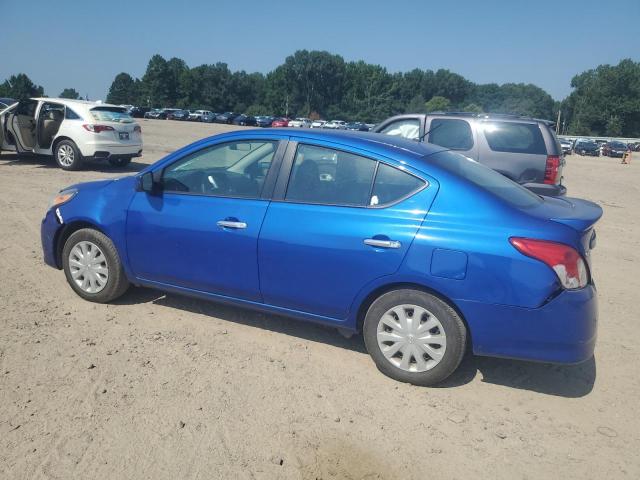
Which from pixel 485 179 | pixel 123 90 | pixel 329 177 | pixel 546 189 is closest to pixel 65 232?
pixel 329 177

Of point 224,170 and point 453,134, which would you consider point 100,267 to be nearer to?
point 224,170

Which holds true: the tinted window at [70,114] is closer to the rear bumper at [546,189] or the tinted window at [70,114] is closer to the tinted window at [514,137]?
the tinted window at [514,137]

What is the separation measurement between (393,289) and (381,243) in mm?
330

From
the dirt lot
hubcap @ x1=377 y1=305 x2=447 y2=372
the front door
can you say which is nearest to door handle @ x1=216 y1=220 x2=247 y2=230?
the front door

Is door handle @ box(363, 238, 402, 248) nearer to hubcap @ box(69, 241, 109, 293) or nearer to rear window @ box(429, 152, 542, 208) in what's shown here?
rear window @ box(429, 152, 542, 208)

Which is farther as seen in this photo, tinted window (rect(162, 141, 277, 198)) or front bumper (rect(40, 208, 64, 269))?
front bumper (rect(40, 208, 64, 269))

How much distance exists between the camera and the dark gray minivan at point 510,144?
7664 mm

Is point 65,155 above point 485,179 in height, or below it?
below

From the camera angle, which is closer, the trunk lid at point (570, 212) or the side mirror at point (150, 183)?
the trunk lid at point (570, 212)

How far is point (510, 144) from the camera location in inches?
308

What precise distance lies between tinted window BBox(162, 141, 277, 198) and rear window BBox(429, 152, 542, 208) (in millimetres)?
Answer: 1276

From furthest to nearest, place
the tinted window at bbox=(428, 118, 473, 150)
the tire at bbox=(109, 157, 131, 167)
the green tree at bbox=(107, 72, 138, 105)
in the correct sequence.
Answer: the green tree at bbox=(107, 72, 138, 105)
the tire at bbox=(109, 157, 131, 167)
the tinted window at bbox=(428, 118, 473, 150)

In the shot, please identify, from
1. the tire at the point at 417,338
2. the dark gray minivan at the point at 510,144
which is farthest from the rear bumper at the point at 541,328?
the dark gray minivan at the point at 510,144

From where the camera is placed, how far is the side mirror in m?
4.28
